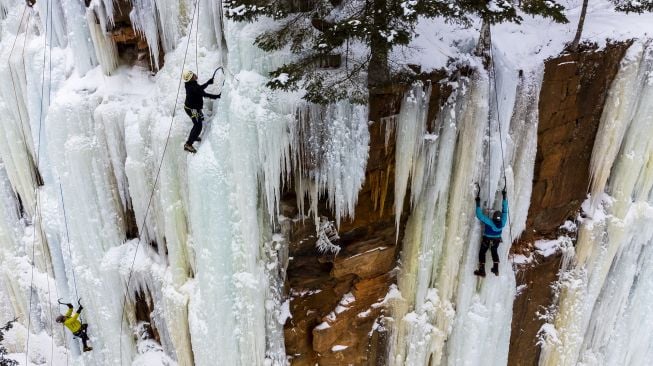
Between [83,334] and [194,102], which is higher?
[194,102]

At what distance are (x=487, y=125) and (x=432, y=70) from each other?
1209 millimetres

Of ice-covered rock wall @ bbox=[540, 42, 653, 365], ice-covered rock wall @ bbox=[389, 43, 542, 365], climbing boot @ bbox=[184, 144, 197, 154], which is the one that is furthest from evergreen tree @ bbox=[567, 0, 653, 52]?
climbing boot @ bbox=[184, 144, 197, 154]

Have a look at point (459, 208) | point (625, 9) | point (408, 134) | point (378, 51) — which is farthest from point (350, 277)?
point (625, 9)

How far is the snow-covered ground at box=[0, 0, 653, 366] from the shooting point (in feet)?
19.8

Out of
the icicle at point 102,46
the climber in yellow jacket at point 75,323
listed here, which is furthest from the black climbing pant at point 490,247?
the climber in yellow jacket at point 75,323

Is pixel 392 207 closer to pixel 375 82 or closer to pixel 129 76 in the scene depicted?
pixel 375 82

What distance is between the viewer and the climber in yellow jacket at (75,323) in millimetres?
6883

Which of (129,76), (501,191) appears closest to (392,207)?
(501,191)

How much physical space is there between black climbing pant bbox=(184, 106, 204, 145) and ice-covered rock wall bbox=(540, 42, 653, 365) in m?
6.24

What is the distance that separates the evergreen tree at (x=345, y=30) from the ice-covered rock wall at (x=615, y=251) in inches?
127

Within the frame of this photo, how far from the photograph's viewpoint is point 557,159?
7352 millimetres

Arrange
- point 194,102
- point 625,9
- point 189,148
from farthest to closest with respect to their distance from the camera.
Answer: point 625,9 < point 189,148 < point 194,102

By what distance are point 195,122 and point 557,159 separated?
18.2 feet

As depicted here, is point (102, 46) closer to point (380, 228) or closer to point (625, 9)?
point (380, 228)
